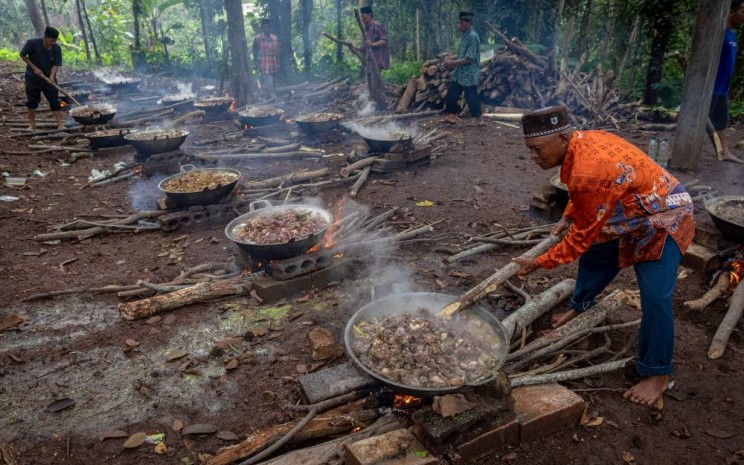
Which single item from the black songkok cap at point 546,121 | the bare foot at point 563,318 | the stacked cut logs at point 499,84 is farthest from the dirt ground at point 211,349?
the stacked cut logs at point 499,84

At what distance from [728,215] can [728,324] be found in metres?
1.66

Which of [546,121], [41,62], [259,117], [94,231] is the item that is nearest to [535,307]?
[546,121]

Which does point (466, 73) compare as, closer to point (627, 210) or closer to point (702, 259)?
point (702, 259)

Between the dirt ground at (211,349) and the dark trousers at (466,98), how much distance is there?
614cm

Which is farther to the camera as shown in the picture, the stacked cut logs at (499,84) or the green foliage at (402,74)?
the green foliage at (402,74)

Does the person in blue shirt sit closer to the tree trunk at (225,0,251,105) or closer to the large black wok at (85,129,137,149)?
the large black wok at (85,129,137,149)

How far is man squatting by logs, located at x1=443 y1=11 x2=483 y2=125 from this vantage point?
12.2 meters

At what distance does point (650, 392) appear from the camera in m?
3.57

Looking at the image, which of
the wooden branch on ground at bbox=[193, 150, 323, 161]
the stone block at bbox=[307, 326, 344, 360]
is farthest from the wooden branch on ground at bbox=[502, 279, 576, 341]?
the wooden branch on ground at bbox=[193, 150, 323, 161]

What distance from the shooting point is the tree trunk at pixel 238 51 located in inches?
558

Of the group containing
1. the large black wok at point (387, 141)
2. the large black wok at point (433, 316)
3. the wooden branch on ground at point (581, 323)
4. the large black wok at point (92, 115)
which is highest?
the large black wok at point (92, 115)

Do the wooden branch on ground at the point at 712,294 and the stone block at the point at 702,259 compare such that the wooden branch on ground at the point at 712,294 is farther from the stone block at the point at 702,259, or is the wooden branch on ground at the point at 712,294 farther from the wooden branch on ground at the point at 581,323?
the wooden branch on ground at the point at 581,323

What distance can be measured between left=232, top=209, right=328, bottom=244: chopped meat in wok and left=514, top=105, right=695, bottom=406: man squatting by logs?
264 cm

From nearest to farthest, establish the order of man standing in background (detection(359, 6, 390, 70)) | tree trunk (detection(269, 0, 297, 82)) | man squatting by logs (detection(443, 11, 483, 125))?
man squatting by logs (detection(443, 11, 483, 125))
man standing in background (detection(359, 6, 390, 70))
tree trunk (detection(269, 0, 297, 82))
